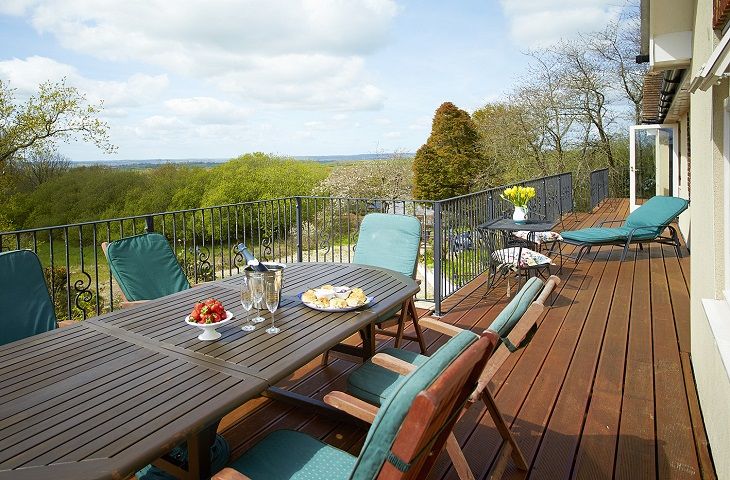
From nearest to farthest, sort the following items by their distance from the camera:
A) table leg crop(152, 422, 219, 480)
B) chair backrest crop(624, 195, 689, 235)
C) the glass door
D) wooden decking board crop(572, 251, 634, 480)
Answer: table leg crop(152, 422, 219, 480) < wooden decking board crop(572, 251, 634, 480) < chair backrest crop(624, 195, 689, 235) < the glass door

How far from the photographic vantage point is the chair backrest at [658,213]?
7008mm

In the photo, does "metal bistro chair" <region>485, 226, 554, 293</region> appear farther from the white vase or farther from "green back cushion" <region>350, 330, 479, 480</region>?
"green back cushion" <region>350, 330, 479, 480</region>

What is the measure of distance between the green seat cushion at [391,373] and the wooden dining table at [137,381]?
27 cm

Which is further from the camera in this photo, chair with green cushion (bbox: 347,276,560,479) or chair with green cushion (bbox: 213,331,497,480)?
chair with green cushion (bbox: 347,276,560,479)

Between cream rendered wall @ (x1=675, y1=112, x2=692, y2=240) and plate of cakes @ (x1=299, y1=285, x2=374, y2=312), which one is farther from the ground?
cream rendered wall @ (x1=675, y1=112, x2=692, y2=240)

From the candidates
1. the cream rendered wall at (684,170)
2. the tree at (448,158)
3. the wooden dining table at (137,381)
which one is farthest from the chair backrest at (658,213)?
the tree at (448,158)

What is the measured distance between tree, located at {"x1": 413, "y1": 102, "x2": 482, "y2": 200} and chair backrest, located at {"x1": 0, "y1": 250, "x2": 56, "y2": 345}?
19.7m

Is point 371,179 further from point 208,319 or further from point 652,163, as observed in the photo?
point 208,319

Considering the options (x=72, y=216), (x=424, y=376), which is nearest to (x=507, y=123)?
(x=72, y=216)

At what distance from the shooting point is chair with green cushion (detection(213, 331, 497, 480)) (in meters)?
1.15

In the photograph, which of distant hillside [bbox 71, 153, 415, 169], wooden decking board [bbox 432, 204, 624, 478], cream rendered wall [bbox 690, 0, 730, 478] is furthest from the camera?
distant hillside [bbox 71, 153, 415, 169]

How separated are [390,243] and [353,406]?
2218mm

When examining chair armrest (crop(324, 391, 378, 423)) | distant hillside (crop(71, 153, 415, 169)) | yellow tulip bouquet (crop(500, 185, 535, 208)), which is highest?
distant hillside (crop(71, 153, 415, 169))

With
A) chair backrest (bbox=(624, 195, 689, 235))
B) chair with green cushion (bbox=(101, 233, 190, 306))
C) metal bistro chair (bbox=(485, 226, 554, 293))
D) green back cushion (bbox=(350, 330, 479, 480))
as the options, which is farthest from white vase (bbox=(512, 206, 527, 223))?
green back cushion (bbox=(350, 330, 479, 480))
